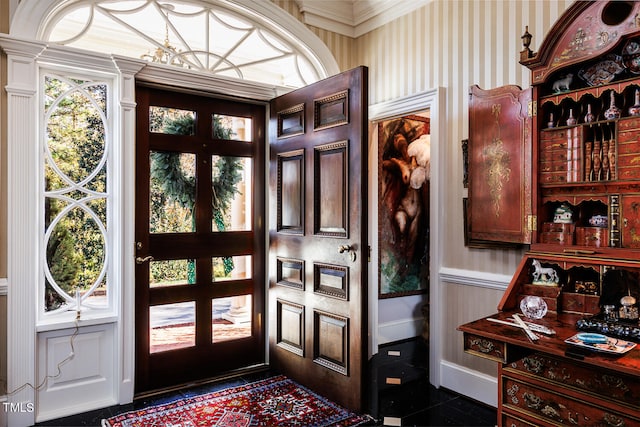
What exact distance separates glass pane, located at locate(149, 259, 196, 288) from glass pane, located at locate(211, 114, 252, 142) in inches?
41.0

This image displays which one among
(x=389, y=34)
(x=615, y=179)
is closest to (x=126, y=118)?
(x=389, y=34)

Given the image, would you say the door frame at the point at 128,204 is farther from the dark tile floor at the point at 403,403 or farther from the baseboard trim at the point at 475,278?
the baseboard trim at the point at 475,278

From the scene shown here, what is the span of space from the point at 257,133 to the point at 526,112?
6.87ft

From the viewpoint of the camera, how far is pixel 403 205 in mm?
4668

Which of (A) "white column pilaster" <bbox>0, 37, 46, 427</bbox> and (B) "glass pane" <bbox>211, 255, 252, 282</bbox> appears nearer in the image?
(A) "white column pilaster" <bbox>0, 37, 46, 427</bbox>

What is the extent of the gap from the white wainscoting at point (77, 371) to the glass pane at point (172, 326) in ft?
1.04

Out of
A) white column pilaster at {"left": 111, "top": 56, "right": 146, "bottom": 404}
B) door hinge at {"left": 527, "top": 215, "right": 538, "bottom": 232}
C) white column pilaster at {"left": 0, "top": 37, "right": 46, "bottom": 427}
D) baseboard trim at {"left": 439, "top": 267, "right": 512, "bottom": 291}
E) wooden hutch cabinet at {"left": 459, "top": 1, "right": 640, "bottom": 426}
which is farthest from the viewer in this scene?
white column pilaster at {"left": 111, "top": 56, "right": 146, "bottom": 404}

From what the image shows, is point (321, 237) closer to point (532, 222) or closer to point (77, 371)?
point (532, 222)

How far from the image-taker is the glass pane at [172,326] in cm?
330

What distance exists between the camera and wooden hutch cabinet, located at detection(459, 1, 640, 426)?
1.81 m

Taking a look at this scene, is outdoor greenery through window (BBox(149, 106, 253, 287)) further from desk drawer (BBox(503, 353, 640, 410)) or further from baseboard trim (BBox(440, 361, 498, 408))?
desk drawer (BBox(503, 353, 640, 410))

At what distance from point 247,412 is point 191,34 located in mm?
Answer: 3554

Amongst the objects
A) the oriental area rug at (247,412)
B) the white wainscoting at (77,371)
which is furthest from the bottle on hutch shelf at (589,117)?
the white wainscoting at (77,371)

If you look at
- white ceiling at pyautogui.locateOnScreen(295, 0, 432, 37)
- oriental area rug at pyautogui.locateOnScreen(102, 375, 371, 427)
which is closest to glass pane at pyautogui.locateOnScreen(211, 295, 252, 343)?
oriental area rug at pyautogui.locateOnScreen(102, 375, 371, 427)
